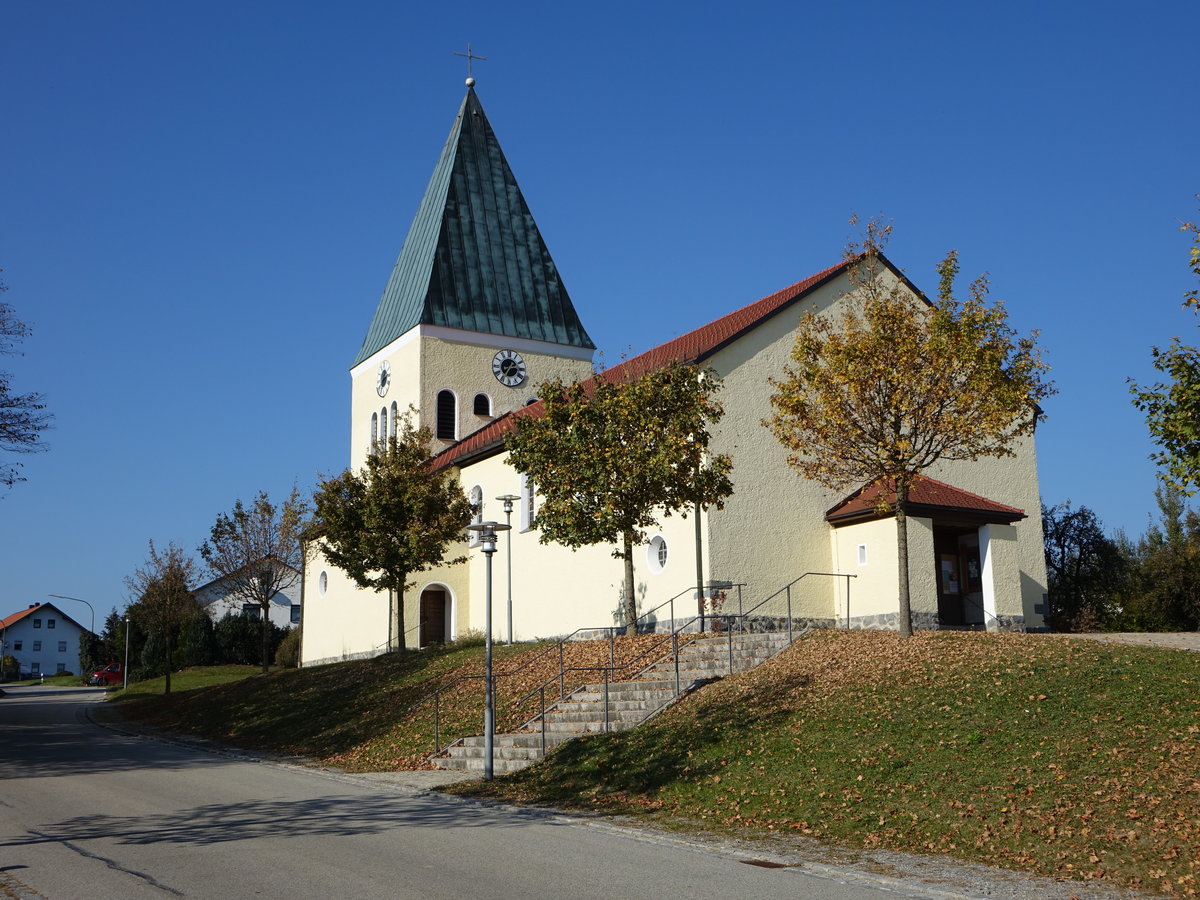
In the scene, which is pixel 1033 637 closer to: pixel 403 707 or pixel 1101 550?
pixel 403 707

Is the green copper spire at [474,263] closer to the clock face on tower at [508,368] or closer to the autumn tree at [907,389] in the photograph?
the clock face on tower at [508,368]

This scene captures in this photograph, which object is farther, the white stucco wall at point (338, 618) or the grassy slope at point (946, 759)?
the white stucco wall at point (338, 618)

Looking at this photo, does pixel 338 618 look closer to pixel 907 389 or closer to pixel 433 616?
pixel 433 616

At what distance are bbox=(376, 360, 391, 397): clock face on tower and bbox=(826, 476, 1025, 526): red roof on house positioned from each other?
21564mm

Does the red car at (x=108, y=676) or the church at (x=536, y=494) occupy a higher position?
the church at (x=536, y=494)

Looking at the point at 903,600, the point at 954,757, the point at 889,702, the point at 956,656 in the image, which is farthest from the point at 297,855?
the point at 903,600

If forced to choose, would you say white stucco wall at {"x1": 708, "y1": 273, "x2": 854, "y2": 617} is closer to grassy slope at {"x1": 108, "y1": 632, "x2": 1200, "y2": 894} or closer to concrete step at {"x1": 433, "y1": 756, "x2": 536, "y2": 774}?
grassy slope at {"x1": 108, "y1": 632, "x2": 1200, "y2": 894}

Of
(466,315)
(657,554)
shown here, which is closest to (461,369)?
(466,315)

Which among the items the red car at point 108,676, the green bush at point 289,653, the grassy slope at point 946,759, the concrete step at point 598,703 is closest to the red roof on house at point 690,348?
the concrete step at point 598,703

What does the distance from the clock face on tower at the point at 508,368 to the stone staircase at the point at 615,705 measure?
2268cm

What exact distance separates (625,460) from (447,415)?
1952cm

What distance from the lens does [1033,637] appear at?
732 inches

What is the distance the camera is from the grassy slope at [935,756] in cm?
1012

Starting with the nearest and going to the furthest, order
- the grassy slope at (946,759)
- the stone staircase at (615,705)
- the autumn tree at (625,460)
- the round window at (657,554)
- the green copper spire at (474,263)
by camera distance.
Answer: the grassy slope at (946,759)
the stone staircase at (615,705)
the autumn tree at (625,460)
the round window at (657,554)
the green copper spire at (474,263)
